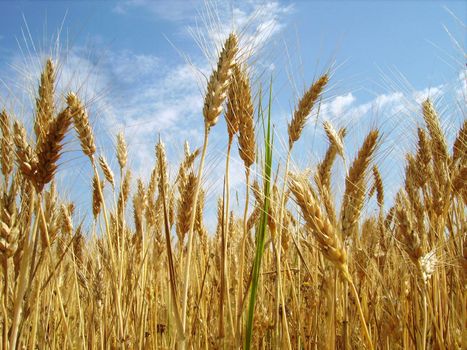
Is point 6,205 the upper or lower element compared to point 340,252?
upper

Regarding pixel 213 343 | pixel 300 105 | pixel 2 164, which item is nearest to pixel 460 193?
pixel 300 105

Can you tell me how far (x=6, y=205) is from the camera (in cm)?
153

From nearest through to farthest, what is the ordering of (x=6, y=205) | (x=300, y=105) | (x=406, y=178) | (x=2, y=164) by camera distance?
(x=6, y=205), (x=2, y=164), (x=300, y=105), (x=406, y=178)

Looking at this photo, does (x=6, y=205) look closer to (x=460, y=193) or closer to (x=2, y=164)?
(x=2, y=164)

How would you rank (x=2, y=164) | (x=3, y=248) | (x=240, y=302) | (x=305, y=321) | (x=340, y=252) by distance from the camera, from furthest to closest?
1. (x=305, y=321)
2. (x=2, y=164)
3. (x=240, y=302)
4. (x=3, y=248)
5. (x=340, y=252)

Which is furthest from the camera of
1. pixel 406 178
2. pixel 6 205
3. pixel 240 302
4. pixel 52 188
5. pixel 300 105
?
pixel 406 178

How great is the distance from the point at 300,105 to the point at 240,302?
3.17 ft

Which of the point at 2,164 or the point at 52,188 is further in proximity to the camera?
the point at 52,188

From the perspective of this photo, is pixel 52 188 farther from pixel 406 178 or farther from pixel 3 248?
pixel 406 178

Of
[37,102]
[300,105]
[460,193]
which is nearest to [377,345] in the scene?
[460,193]

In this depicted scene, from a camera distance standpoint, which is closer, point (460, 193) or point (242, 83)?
point (242, 83)

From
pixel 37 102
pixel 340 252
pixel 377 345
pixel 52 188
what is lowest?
pixel 377 345

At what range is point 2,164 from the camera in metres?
2.01

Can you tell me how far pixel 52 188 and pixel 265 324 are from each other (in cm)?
149
